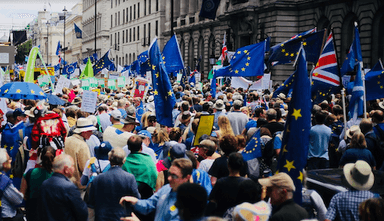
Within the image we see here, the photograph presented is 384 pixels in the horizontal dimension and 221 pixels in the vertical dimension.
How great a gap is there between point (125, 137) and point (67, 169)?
2571 mm

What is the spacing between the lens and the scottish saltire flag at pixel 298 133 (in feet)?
17.2

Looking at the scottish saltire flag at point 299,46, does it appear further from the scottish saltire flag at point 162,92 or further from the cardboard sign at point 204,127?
the cardboard sign at point 204,127

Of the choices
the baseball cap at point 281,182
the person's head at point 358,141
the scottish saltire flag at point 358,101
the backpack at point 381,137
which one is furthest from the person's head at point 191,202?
the scottish saltire flag at point 358,101

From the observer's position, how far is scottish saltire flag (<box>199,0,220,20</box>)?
39.7 meters

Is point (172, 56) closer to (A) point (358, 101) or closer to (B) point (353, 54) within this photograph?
(B) point (353, 54)

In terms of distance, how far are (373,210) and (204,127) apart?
4.71 meters

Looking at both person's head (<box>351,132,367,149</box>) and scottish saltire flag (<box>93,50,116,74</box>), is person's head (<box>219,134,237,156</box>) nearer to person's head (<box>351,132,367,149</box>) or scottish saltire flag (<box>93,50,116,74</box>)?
person's head (<box>351,132,367,149</box>)

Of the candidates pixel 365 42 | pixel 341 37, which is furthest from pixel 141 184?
pixel 341 37

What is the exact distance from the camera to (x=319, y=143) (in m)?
8.94

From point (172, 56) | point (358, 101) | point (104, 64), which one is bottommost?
point (358, 101)

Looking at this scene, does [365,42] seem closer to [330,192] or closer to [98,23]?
[330,192]

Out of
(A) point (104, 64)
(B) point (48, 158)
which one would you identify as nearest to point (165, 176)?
(B) point (48, 158)

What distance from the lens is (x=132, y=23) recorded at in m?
76.8

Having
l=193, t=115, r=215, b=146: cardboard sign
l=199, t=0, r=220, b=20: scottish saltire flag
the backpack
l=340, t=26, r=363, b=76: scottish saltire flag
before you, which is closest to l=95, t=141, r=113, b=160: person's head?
l=193, t=115, r=215, b=146: cardboard sign
